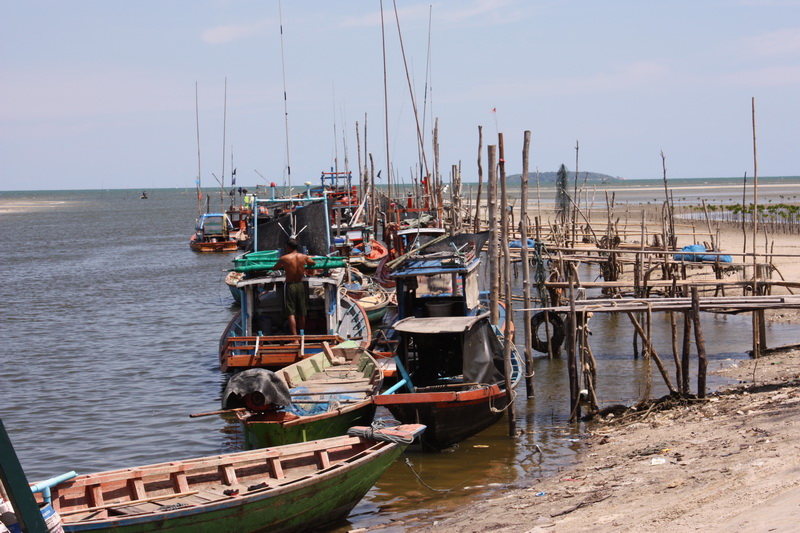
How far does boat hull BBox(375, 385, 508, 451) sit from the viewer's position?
398 inches

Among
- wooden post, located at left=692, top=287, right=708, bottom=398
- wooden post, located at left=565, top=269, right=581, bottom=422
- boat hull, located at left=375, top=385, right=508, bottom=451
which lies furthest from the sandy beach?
boat hull, located at left=375, top=385, right=508, bottom=451

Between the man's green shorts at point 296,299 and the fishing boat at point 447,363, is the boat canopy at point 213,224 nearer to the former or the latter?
the man's green shorts at point 296,299

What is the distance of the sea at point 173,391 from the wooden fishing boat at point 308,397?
92 cm

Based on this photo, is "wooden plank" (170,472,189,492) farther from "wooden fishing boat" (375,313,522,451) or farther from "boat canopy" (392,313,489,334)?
"boat canopy" (392,313,489,334)

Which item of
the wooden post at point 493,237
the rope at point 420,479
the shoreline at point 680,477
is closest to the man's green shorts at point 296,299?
the wooden post at point 493,237

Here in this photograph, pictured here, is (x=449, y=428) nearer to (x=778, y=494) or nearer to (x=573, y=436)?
(x=573, y=436)

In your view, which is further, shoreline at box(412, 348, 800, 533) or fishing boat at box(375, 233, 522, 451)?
fishing boat at box(375, 233, 522, 451)

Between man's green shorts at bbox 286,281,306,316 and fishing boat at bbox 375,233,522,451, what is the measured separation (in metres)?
1.53

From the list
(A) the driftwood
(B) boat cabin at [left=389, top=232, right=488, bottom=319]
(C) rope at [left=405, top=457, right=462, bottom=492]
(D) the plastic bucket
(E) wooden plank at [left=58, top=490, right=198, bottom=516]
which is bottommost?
(C) rope at [left=405, top=457, right=462, bottom=492]

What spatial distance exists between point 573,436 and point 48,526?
676 cm

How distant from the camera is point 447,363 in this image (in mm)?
11875

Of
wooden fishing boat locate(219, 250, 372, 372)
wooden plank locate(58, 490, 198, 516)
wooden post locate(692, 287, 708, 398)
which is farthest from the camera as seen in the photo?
wooden fishing boat locate(219, 250, 372, 372)

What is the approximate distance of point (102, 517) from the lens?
6867 millimetres

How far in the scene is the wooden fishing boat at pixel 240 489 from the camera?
7.00m
